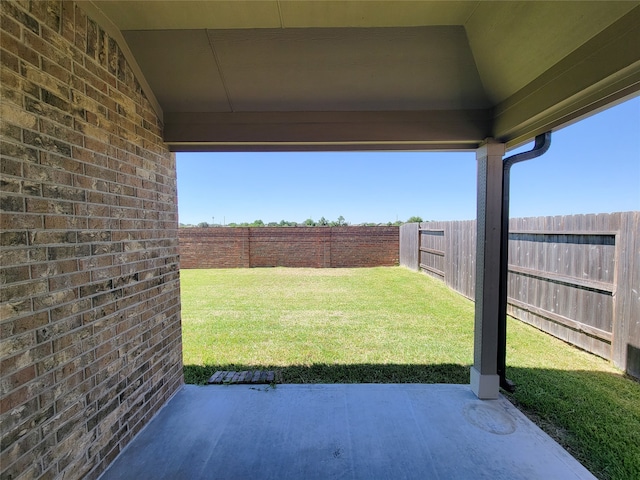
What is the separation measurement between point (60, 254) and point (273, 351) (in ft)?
9.41

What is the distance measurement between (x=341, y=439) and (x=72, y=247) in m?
2.22

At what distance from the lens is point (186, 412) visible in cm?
254

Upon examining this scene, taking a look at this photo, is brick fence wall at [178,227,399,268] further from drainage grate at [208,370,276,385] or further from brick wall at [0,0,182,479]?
brick wall at [0,0,182,479]

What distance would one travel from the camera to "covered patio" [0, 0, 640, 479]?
143cm

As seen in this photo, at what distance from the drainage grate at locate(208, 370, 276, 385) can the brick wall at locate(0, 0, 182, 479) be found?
761mm

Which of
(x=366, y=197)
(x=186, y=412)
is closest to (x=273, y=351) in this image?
(x=186, y=412)

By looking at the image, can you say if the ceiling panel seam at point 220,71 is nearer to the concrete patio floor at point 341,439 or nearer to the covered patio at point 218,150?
the covered patio at point 218,150

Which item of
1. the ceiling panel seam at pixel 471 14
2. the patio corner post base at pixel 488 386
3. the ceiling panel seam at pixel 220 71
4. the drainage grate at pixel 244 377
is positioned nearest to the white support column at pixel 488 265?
the patio corner post base at pixel 488 386

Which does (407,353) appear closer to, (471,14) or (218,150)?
(218,150)

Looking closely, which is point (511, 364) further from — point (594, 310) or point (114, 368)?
point (114, 368)

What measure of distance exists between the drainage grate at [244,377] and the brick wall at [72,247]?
0.76 m

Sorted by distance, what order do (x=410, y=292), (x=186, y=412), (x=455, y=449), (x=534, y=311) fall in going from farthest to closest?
(x=410, y=292), (x=534, y=311), (x=186, y=412), (x=455, y=449)

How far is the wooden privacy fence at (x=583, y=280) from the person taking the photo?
3.15m

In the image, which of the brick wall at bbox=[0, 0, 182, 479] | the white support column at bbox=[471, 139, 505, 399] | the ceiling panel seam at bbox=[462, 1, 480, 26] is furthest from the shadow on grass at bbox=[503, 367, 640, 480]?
the brick wall at bbox=[0, 0, 182, 479]
